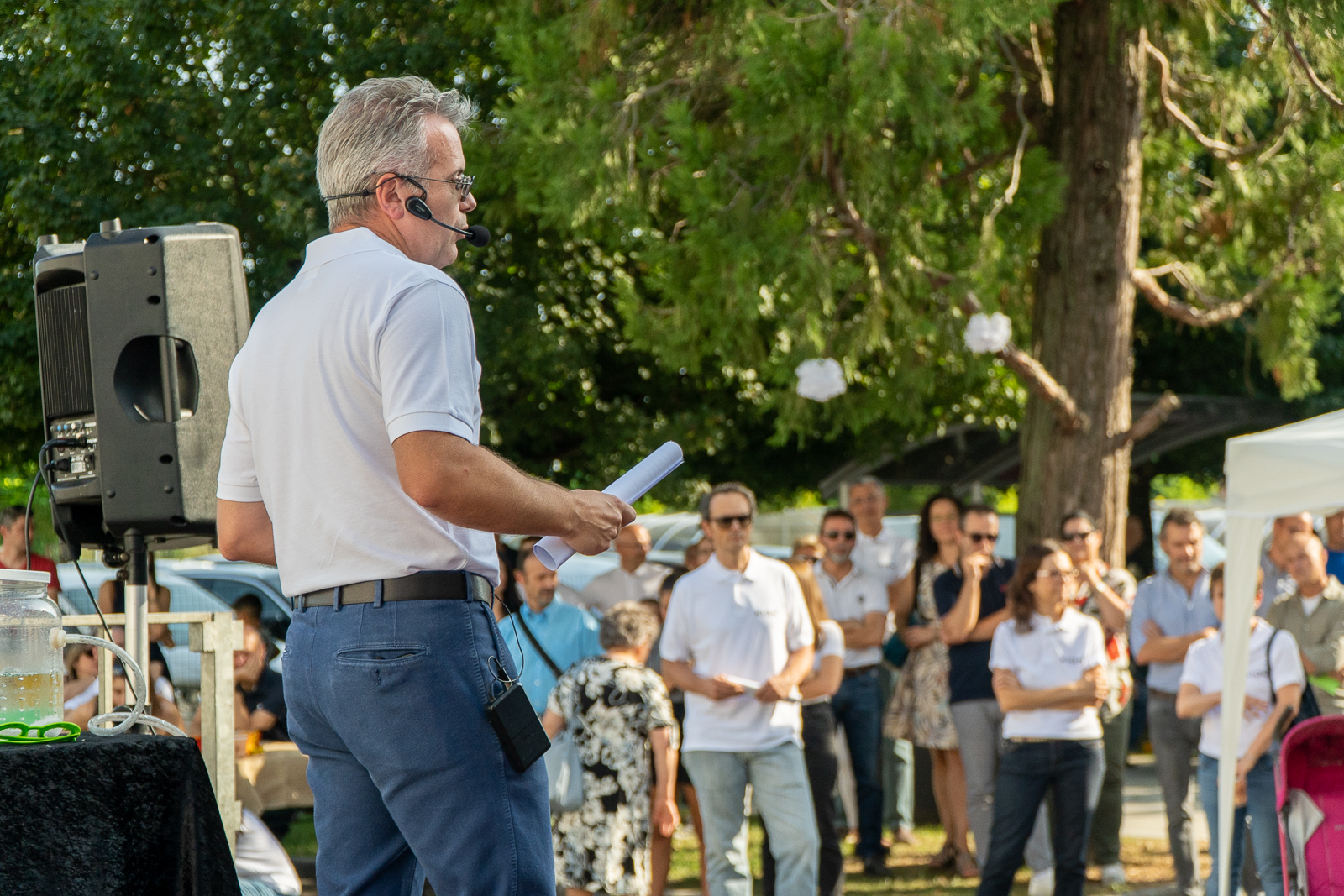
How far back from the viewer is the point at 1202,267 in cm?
1061

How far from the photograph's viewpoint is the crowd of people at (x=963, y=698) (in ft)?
19.5

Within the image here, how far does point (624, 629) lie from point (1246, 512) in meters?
2.58

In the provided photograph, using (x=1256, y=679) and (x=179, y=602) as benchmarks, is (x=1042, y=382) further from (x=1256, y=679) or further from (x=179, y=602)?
(x=179, y=602)

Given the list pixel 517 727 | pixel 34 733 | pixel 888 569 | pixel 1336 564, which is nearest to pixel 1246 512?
pixel 888 569

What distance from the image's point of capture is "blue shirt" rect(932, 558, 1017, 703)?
7.23 meters

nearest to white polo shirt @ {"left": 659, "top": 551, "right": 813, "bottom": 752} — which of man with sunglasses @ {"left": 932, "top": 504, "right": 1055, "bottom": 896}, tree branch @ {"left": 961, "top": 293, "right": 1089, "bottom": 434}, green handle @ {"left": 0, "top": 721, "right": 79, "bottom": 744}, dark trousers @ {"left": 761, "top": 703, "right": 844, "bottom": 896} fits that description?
dark trousers @ {"left": 761, "top": 703, "right": 844, "bottom": 896}

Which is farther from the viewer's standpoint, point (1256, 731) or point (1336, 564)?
point (1336, 564)

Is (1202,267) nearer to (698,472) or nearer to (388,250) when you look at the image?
(698,472)

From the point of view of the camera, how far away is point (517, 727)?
219 centimetres

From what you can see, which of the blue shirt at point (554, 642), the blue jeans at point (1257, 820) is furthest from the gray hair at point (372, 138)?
the blue jeans at point (1257, 820)

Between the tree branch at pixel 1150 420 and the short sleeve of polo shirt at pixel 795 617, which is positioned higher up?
the tree branch at pixel 1150 420

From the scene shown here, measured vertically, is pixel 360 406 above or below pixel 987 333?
below

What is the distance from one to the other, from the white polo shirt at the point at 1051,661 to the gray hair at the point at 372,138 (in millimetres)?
4736

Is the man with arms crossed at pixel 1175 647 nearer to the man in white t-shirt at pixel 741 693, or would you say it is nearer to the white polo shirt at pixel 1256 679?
the white polo shirt at pixel 1256 679
